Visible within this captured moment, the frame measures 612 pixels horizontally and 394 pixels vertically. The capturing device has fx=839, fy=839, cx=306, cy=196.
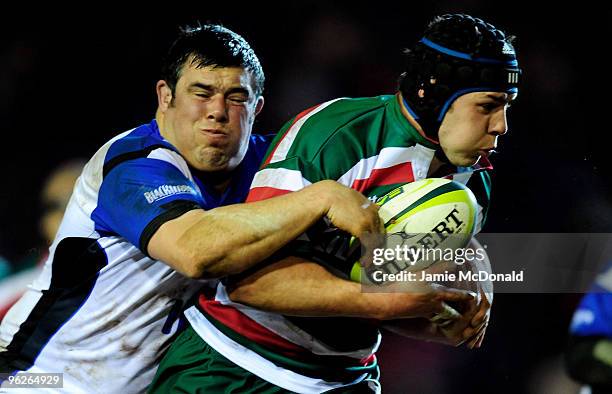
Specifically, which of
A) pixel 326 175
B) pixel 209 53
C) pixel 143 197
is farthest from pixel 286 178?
pixel 209 53

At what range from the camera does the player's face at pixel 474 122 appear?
2031 mm

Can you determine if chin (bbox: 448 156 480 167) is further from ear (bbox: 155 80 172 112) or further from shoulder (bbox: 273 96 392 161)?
ear (bbox: 155 80 172 112)

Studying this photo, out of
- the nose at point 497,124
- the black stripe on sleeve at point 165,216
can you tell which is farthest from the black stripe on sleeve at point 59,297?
the nose at point 497,124

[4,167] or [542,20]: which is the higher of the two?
[542,20]

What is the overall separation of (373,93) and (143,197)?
1601mm

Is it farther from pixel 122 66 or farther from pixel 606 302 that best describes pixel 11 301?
pixel 606 302

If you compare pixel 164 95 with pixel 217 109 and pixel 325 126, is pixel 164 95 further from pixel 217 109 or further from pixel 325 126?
pixel 325 126

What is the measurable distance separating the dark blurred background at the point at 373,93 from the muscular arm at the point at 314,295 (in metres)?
1.54

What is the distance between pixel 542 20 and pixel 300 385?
217cm

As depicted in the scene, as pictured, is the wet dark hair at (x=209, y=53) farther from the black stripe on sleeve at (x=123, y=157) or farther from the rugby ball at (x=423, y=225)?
the rugby ball at (x=423, y=225)

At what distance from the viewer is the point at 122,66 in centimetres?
339

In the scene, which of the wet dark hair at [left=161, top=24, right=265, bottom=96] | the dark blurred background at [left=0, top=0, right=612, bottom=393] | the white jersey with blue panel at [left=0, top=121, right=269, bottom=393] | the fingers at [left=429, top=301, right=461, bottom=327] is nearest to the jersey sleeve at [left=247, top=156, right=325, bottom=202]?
the white jersey with blue panel at [left=0, top=121, right=269, bottom=393]

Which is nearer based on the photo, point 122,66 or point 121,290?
point 121,290

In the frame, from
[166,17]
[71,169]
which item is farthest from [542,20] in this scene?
[71,169]
